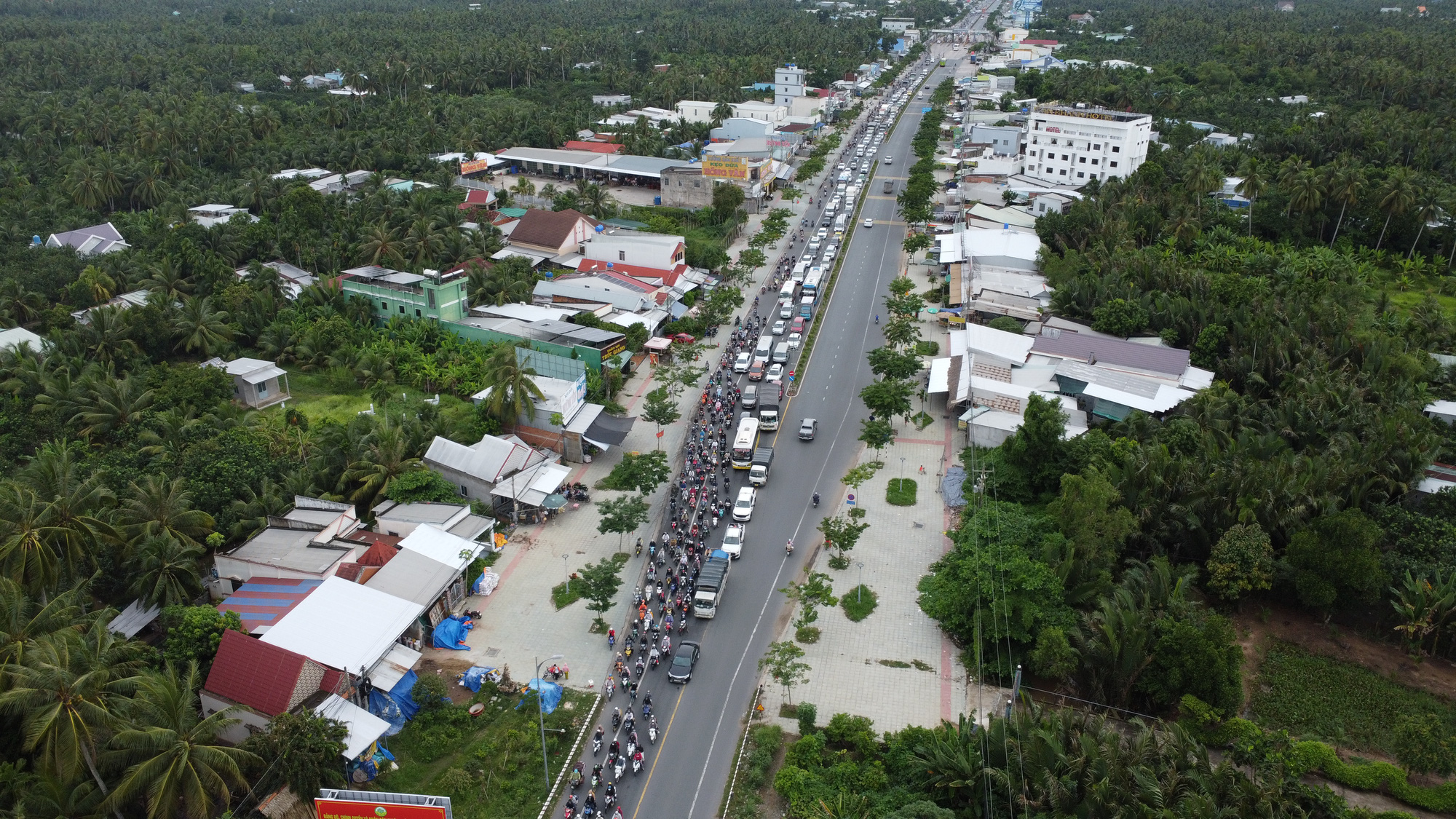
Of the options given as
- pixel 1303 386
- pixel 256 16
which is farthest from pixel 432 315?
pixel 256 16

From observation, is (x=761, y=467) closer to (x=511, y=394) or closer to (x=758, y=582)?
(x=758, y=582)

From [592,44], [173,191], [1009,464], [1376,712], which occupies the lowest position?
[1376,712]

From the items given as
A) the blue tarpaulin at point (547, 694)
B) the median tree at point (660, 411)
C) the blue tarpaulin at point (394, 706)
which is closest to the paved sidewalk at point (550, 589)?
the median tree at point (660, 411)

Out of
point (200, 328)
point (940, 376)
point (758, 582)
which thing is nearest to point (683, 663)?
point (758, 582)

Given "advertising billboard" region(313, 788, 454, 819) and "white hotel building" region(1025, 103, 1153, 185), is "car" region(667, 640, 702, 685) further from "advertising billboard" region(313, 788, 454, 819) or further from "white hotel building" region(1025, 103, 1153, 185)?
"white hotel building" region(1025, 103, 1153, 185)

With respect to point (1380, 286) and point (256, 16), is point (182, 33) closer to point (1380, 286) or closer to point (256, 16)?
point (256, 16)

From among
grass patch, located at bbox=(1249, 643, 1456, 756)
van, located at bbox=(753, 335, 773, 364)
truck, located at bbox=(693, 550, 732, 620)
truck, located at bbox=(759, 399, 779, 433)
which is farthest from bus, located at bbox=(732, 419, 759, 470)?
grass patch, located at bbox=(1249, 643, 1456, 756)

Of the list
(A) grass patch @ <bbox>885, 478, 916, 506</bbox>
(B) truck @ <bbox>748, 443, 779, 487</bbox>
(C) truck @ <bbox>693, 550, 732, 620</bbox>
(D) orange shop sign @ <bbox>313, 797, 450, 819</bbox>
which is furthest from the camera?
(B) truck @ <bbox>748, 443, 779, 487</bbox>
